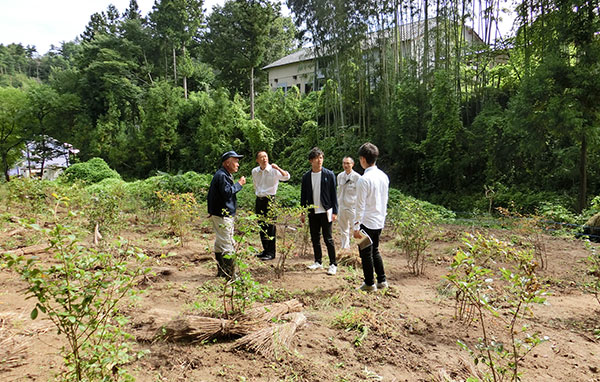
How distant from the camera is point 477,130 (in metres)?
12.0

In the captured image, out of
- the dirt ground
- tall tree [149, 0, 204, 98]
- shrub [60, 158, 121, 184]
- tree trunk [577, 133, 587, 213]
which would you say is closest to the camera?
the dirt ground

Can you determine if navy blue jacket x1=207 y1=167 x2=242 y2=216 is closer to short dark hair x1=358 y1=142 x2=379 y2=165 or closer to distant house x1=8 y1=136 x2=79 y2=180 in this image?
short dark hair x1=358 y1=142 x2=379 y2=165

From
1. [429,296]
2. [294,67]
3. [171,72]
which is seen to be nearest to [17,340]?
[429,296]

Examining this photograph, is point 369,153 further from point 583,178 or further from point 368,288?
point 583,178

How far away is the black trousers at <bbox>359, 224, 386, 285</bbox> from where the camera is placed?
12.4 feet

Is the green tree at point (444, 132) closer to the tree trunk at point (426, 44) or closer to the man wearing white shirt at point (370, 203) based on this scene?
the tree trunk at point (426, 44)

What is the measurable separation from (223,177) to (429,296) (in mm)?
2867

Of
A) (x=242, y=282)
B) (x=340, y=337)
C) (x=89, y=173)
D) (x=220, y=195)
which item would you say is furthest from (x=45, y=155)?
(x=340, y=337)

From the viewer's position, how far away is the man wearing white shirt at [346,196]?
5547mm

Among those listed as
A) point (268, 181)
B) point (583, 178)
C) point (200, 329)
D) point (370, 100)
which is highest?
point (370, 100)

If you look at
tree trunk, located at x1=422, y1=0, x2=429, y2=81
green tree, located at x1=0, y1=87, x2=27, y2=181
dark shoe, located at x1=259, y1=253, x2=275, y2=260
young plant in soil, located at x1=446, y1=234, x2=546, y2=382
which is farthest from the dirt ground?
green tree, located at x1=0, y1=87, x2=27, y2=181

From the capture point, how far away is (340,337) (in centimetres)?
299

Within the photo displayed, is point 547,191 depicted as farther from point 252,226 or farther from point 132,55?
point 132,55

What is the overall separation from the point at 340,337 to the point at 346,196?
9.59ft
